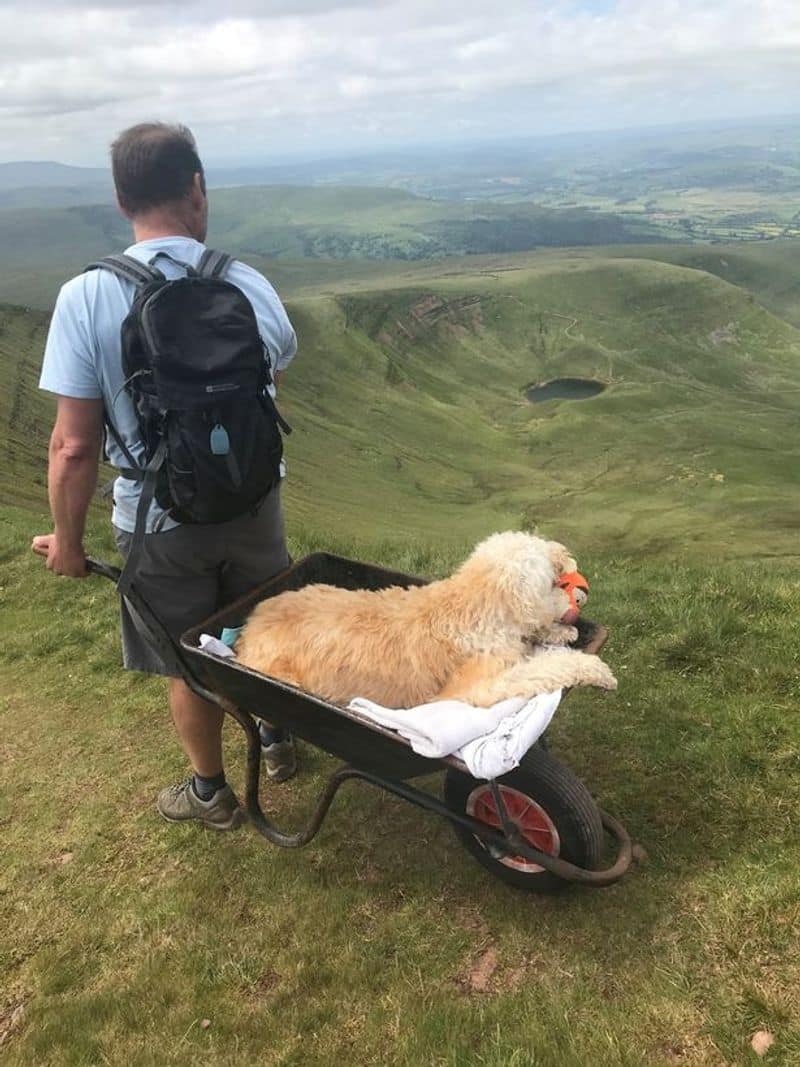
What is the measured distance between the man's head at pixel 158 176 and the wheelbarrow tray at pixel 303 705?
2.48 m

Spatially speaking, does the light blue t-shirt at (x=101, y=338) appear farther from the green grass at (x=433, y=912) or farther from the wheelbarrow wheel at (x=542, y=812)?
the green grass at (x=433, y=912)

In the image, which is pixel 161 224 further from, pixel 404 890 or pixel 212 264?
pixel 404 890

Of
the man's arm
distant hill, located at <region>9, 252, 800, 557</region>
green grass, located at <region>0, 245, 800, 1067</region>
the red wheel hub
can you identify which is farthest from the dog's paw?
distant hill, located at <region>9, 252, 800, 557</region>

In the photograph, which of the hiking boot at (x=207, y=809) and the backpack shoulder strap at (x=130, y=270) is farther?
the hiking boot at (x=207, y=809)

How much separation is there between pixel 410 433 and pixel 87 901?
8384 cm

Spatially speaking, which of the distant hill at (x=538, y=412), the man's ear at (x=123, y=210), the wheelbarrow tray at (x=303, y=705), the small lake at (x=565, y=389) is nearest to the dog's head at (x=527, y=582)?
the wheelbarrow tray at (x=303, y=705)

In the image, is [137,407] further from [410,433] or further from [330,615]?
[410,433]

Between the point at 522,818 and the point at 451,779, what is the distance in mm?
482

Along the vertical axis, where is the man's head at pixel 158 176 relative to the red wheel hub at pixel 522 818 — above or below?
above

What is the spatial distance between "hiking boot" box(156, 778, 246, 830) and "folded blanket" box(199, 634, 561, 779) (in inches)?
86.2

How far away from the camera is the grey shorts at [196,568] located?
4.78 meters

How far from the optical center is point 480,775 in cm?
369

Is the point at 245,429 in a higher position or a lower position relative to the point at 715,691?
higher

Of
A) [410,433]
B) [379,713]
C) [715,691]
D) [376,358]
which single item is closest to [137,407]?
[379,713]
